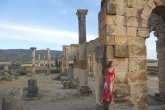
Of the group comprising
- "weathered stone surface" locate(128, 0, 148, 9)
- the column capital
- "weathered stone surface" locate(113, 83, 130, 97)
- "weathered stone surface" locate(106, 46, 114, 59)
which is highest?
the column capital

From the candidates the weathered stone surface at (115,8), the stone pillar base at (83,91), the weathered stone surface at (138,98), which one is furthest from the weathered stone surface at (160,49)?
the stone pillar base at (83,91)

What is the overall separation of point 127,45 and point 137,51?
0.49 meters

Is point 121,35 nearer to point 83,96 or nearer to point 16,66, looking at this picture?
point 83,96

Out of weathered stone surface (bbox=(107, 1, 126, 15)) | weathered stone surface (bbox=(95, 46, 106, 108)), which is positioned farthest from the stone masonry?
weathered stone surface (bbox=(107, 1, 126, 15))

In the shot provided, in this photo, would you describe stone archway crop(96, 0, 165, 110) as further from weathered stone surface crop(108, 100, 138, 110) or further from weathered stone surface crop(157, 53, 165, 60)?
weathered stone surface crop(157, 53, 165, 60)

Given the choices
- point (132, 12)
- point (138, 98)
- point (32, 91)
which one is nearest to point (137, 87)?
point (138, 98)

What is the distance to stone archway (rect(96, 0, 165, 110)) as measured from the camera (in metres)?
5.91

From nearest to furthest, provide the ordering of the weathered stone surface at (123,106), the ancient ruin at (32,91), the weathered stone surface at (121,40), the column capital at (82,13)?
the weathered stone surface at (123,106) < the weathered stone surface at (121,40) < the ancient ruin at (32,91) < the column capital at (82,13)

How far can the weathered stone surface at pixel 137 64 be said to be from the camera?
6094mm

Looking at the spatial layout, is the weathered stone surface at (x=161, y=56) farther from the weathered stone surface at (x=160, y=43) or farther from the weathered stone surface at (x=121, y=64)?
the weathered stone surface at (x=121, y=64)

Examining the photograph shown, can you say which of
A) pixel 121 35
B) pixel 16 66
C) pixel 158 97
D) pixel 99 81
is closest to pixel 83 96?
pixel 158 97

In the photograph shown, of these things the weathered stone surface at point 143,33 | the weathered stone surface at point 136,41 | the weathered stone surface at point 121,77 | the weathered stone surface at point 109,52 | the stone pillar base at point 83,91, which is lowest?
the stone pillar base at point 83,91

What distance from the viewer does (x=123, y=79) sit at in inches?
233

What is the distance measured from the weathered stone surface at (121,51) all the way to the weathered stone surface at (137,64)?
322mm
